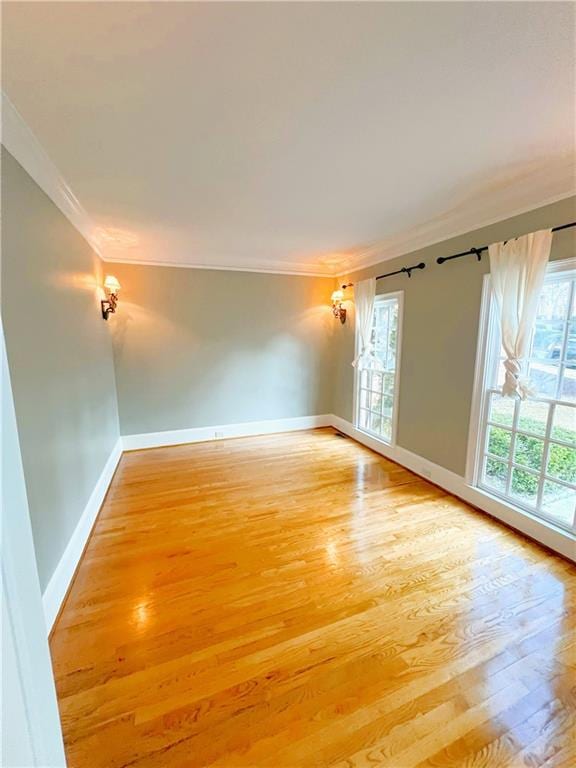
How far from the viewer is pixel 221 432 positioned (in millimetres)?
4336

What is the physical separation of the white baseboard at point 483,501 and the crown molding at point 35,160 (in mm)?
3664

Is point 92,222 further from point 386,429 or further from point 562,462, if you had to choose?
point 562,462

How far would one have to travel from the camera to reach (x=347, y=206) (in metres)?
2.50

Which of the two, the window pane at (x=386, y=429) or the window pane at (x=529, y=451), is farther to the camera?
the window pane at (x=386, y=429)

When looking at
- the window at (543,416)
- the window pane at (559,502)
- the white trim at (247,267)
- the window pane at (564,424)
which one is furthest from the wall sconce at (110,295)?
the window pane at (559,502)

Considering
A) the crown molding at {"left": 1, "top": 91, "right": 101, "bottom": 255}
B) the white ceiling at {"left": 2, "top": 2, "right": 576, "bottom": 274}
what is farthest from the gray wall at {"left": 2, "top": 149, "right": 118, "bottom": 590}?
the white ceiling at {"left": 2, "top": 2, "right": 576, "bottom": 274}

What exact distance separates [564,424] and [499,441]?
0.51 m

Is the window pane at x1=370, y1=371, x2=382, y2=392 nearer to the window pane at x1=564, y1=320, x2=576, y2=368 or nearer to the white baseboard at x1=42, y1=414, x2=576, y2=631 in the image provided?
the white baseboard at x1=42, y1=414, x2=576, y2=631

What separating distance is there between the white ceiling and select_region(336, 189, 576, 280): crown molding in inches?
1.1

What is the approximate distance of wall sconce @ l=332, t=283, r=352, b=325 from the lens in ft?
14.4

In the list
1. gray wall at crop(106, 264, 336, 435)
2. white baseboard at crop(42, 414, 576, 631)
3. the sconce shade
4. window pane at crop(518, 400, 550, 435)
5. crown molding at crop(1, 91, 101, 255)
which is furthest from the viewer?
gray wall at crop(106, 264, 336, 435)

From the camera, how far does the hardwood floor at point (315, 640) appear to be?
1140mm

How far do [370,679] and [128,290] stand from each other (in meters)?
3.99

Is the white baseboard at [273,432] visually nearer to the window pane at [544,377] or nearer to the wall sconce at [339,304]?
the window pane at [544,377]
